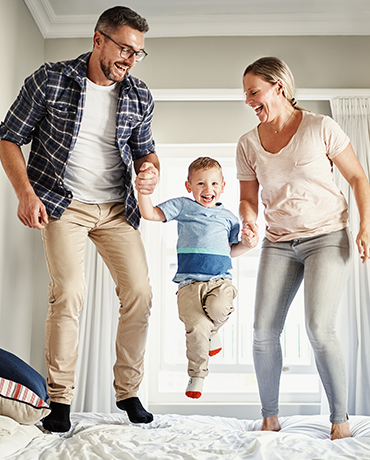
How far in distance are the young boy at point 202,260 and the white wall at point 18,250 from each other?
1.12 meters

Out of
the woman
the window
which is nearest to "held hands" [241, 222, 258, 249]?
the woman

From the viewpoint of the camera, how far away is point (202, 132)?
126 inches

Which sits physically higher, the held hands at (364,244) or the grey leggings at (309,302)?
the held hands at (364,244)

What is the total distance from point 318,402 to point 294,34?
2.62 meters

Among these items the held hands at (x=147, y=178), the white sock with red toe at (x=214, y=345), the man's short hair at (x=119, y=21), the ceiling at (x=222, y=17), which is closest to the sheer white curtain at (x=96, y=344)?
the white sock with red toe at (x=214, y=345)

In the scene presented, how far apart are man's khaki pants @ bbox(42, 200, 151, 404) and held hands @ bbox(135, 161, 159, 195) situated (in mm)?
251

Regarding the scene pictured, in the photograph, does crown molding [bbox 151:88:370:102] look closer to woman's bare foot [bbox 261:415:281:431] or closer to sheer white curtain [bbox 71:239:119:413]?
sheer white curtain [bbox 71:239:119:413]

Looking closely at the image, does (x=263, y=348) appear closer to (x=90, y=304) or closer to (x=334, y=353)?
(x=334, y=353)

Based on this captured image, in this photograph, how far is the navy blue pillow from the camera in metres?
1.72

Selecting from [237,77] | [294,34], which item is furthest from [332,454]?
[294,34]

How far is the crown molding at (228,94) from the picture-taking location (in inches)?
122

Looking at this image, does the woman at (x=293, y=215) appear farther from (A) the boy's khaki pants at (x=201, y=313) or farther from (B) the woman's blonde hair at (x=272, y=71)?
(A) the boy's khaki pants at (x=201, y=313)

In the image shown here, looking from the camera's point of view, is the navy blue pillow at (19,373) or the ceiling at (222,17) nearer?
the navy blue pillow at (19,373)

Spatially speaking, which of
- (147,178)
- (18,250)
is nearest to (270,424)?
(147,178)
